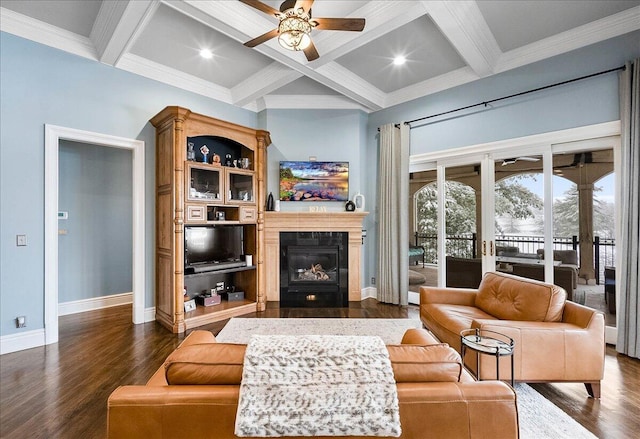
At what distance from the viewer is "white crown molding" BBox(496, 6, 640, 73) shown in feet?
9.68

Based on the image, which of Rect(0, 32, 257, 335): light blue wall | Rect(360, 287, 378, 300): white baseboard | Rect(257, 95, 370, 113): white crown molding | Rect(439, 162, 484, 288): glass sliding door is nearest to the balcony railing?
Rect(439, 162, 484, 288): glass sliding door

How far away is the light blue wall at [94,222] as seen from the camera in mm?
4348

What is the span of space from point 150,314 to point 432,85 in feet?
17.0

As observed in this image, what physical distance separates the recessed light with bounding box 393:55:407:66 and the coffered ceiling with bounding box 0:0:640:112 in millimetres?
64

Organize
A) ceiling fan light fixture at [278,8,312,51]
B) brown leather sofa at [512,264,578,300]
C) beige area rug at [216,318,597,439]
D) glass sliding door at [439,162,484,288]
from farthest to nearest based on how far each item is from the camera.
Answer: glass sliding door at [439,162,484,288] < brown leather sofa at [512,264,578,300] < ceiling fan light fixture at [278,8,312,51] < beige area rug at [216,318,597,439]

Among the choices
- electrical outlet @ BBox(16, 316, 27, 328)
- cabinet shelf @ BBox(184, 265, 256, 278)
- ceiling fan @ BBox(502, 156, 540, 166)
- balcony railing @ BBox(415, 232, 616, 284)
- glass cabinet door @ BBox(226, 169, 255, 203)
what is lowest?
electrical outlet @ BBox(16, 316, 27, 328)

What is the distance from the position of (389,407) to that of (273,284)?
3963 millimetres

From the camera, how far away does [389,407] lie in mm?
1056

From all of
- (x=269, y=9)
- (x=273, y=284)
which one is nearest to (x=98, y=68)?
(x=269, y=9)

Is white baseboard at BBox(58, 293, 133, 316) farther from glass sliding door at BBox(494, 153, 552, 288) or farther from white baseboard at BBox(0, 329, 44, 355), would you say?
glass sliding door at BBox(494, 153, 552, 288)

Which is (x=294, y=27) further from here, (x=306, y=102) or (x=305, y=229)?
(x=305, y=229)

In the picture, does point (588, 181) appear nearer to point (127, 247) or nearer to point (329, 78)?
point (329, 78)

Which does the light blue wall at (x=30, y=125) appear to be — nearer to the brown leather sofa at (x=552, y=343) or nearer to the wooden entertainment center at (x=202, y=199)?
the wooden entertainment center at (x=202, y=199)

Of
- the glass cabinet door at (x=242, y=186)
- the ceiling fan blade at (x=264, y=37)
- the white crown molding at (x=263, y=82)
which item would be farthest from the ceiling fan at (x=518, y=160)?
the glass cabinet door at (x=242, y=186)
